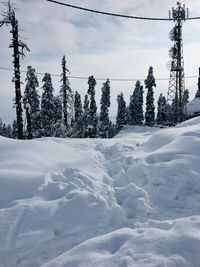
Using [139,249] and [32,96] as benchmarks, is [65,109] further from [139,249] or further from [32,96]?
[139,249]

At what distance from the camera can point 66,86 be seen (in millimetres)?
41656

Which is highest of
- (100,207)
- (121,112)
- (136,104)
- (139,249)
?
(136,104)

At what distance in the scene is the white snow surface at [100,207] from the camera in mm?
4812

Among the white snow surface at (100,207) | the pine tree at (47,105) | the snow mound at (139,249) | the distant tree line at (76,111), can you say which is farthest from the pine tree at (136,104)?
the snow mound at (139,249)

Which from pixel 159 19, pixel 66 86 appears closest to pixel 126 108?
pixel 66 86

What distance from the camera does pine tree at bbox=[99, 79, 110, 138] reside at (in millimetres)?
61594

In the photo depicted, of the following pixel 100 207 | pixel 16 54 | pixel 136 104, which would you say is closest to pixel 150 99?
pixel 136 104

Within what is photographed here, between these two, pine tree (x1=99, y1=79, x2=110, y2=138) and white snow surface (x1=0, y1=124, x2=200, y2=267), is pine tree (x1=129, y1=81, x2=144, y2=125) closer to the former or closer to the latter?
pine tree (x1=99, y1=79, x2=110, y2=138)

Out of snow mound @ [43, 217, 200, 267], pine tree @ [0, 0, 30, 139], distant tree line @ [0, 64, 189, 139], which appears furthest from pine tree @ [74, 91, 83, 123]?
snow mound @ [43, 217, 200, 267]

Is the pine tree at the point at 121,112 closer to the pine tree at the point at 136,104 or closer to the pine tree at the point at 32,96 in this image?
the pine tree at the point at 136,104

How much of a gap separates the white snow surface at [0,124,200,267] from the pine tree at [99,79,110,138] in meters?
50.0

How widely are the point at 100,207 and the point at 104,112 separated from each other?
2389 inches

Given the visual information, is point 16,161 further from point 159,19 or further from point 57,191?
point 159,19

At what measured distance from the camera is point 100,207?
6363 millimetres
